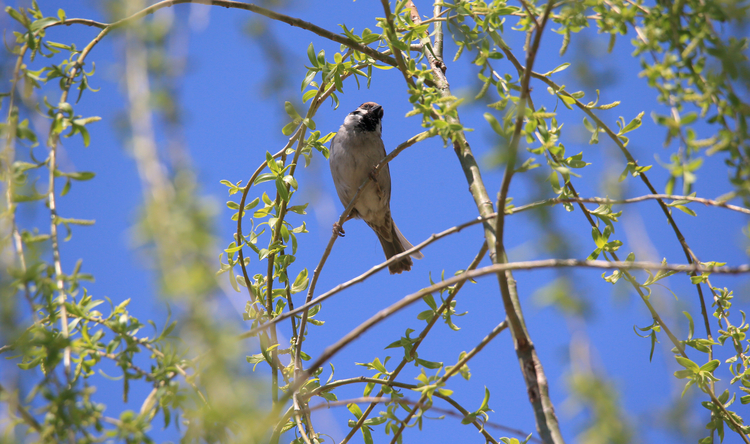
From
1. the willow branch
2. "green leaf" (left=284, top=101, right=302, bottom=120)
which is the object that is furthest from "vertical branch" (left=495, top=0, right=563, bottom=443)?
"green leaf" (left=284, top=101, right=302, bottom=120)

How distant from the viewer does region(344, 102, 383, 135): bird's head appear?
5.64 meters

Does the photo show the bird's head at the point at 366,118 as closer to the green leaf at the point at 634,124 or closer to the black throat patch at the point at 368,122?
the black throat patch at the point at 368,122

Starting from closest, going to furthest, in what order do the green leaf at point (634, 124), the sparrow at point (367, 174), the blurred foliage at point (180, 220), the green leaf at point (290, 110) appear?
the blurred foliage at point (180, 220) → the green leaf at point (290, 110) → the green leaf at point (634, 124) → the sparrow at point (367, 174)

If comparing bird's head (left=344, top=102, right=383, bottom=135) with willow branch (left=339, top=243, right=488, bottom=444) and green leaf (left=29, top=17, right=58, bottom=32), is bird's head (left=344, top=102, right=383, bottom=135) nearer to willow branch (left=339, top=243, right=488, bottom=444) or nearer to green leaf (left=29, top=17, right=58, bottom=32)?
willow branch (left=339, top=243, right=488, bottom=444)

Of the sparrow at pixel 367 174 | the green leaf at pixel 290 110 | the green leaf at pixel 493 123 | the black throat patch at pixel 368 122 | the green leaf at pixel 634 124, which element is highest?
the black throat patch at pixel 368 122

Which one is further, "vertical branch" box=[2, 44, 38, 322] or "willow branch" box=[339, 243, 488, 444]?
"willow branch" box=[339, 243, 488, 444]

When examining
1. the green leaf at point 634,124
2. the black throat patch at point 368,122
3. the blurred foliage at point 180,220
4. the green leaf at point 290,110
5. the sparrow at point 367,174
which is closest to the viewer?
the blurred foliage at point 180,220

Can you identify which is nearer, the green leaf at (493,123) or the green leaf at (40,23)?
the green leaf at (493,123)

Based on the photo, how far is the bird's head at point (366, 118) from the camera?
5645mm

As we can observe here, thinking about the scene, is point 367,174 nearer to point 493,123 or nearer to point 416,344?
point 416,344

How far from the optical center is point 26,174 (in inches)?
56.5

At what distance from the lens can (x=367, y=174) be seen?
5.49m

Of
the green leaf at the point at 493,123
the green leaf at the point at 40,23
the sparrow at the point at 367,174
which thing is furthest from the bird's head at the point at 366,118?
the green leaf at the point at 493,123

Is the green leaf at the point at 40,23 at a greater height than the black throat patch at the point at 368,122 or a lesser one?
lesser
